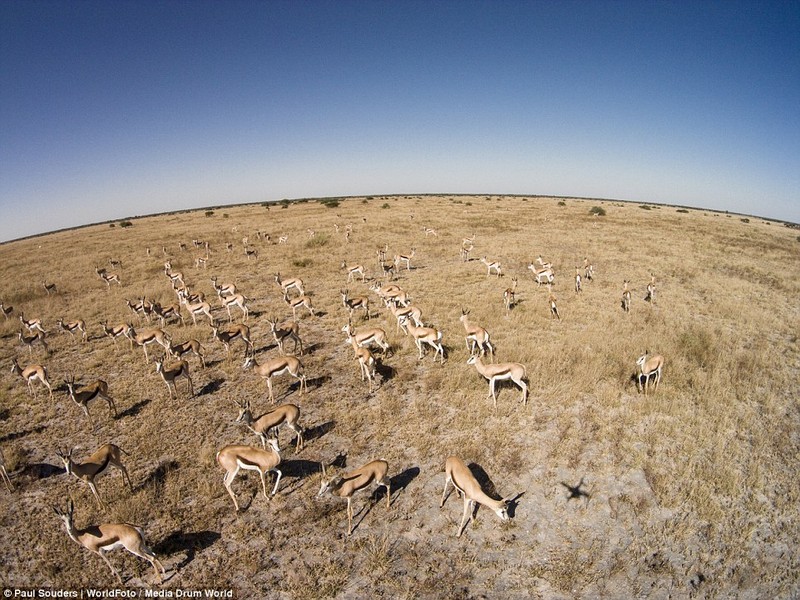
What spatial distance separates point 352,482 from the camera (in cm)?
773

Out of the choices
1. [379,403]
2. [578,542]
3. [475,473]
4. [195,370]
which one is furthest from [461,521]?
[195,370]

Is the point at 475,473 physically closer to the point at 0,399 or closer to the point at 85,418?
the point at 85,418

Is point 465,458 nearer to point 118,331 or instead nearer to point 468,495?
point 468,495

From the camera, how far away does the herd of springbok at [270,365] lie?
25.2ft

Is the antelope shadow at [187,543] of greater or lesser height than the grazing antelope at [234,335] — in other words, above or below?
below

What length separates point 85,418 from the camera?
39.2 ft

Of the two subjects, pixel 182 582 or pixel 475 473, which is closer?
pixel 182 582

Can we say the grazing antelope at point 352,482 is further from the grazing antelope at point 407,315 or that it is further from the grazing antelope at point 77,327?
the grazing antelope at point 77,327

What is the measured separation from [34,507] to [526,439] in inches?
472

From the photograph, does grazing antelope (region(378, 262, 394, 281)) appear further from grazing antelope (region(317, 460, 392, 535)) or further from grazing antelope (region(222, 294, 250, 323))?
grazing antelope (region(317, 460, 392, 535))

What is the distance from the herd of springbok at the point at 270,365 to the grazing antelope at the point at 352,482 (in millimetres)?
20

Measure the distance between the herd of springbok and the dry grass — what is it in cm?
42

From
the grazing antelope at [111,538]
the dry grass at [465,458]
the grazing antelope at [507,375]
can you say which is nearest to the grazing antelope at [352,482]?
the dry grass at [465,458]

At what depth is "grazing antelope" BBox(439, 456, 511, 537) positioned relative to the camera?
7.28 m
